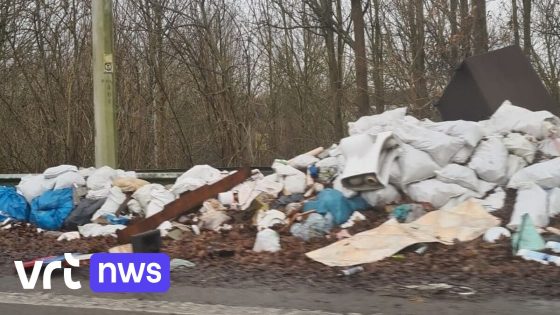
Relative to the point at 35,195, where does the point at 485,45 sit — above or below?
above

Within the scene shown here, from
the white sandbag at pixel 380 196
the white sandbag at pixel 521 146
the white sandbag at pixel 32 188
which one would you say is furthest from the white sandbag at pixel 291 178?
the white sandbag at pixel 32 188

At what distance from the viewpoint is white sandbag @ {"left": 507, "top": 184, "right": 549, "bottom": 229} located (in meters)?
6.76

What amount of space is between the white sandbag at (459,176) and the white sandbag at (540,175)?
47cm

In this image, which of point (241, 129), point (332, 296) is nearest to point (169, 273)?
point (332, 296)

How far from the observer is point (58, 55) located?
52.9 feet

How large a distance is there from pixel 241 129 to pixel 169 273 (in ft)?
33.5

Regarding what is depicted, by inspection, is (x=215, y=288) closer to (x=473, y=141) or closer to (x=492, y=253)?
(x=492, y=253)

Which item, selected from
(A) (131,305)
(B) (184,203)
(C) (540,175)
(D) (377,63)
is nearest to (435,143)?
(C) (540,175)

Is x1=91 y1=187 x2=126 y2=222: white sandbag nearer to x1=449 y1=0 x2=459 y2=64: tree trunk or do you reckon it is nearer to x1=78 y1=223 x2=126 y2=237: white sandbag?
x1=78 y1=223 x2=126 y2=237: white sandbag

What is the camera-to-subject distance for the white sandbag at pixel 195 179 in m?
8.85

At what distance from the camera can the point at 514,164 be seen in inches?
316

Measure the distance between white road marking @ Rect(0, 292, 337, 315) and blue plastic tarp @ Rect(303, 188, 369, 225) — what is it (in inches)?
114

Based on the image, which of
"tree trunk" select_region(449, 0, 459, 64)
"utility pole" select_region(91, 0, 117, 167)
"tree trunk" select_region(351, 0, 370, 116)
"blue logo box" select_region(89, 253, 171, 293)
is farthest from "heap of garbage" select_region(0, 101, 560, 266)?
"tree trunk" select_region(351, 0, 370, 116)

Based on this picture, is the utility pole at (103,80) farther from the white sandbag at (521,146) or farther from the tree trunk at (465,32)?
the tree trunk at (465,32)
